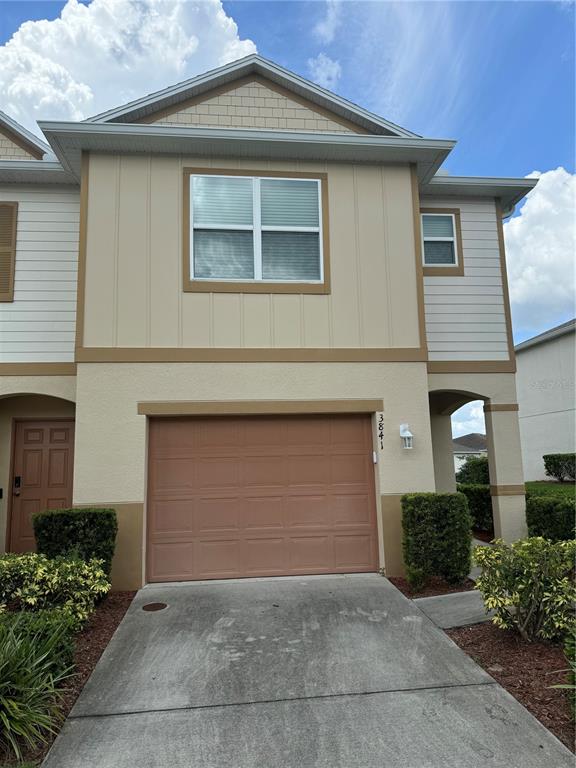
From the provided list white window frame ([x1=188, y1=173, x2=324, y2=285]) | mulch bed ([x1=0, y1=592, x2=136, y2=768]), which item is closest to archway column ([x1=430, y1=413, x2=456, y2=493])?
white window frame ([x1=188, y1=173, x2=324, y2=285])

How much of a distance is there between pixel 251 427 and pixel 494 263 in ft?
16.9

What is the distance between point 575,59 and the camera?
261 inches

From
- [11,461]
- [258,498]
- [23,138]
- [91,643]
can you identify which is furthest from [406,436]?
[23,138]

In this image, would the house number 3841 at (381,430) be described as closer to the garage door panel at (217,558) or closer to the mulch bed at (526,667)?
the garage door panel at (217,558)

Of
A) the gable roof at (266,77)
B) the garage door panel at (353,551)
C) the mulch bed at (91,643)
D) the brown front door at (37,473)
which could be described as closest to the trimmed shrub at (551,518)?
the garage door panel at (353,551)

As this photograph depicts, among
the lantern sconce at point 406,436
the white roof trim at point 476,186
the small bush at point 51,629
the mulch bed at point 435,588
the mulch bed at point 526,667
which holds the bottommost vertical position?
the mulch bed at point 526,667

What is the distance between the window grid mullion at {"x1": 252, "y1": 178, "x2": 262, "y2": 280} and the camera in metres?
7.45

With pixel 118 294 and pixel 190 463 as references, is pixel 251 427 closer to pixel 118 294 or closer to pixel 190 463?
pixel 190 463

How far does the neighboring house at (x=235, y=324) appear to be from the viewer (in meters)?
7.09

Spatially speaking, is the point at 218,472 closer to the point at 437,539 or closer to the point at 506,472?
the point at 437,539

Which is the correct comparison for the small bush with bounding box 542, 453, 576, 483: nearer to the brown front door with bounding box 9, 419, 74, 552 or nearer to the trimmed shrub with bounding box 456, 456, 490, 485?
the trimmed shrub with bounding box 456, 456, 490, 485

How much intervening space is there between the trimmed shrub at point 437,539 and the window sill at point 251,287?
10.4 ft

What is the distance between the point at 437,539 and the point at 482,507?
4.90m

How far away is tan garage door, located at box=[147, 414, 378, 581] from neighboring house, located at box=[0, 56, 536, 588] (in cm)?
3
